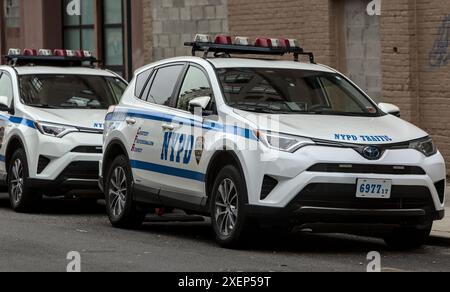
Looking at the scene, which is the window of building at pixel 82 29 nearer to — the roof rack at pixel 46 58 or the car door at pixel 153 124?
the roof rack at pixel 46 58

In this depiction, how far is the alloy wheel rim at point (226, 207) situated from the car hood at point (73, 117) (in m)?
3.80

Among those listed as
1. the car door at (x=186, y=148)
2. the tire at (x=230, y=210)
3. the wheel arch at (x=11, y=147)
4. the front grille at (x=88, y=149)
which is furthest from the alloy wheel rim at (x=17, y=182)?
the tire at (x=230, y=210)

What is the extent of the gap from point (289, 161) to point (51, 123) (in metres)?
4.87

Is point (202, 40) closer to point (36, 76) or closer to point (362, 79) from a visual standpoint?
point (36, 76)

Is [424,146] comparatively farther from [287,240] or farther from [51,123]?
[51,123]

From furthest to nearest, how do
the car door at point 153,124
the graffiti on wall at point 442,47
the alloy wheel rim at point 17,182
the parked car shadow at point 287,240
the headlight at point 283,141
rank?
the graffiti on wall at point 442,47 < the alloy wheel rim at point 17,182 < the car door at point 153,124 < the parked car shadow at point 287,240 < the headlight at point 283,141

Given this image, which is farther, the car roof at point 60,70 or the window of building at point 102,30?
the window of building at point 102,30

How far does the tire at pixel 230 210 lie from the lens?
11453 mm

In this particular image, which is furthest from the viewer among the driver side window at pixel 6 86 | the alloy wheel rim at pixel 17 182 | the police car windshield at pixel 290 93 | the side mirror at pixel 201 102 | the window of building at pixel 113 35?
the window of building at pixel 113 35

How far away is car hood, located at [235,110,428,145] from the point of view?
1137 centimetres

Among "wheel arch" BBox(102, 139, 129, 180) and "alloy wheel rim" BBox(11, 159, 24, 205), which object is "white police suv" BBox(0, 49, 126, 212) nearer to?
"alloy wheel rim" BBox(11, 159, 24, 205)

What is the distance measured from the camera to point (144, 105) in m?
13.5

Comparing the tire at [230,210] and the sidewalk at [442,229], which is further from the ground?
the tire at [230,210]
